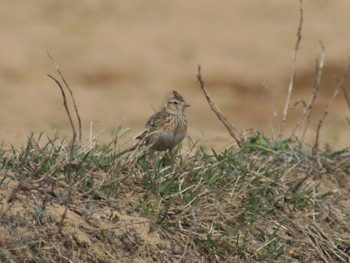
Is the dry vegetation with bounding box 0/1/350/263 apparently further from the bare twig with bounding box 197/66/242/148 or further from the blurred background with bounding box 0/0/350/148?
the blurred background with bounding box 0/0/350/148

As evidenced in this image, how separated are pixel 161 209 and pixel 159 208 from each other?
0.8 inches

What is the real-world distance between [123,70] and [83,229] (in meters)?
10.7

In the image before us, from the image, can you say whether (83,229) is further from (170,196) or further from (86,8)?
(86,8)

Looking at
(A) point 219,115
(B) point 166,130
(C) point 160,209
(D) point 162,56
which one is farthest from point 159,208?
(D) point 162,56

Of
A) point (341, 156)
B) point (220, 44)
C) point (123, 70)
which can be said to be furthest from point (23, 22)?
point (341, 156)

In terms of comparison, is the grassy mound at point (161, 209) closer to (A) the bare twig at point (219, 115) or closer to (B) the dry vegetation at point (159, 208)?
(B) the dry vegetation at point (159, 208)

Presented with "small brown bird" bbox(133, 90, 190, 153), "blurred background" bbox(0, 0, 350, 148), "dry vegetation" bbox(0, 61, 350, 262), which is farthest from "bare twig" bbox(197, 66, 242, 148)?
"blurred background" bbox(0, 0, 350, 148)

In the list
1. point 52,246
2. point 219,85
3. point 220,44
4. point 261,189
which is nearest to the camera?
point 52,246

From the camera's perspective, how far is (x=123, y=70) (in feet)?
51.0

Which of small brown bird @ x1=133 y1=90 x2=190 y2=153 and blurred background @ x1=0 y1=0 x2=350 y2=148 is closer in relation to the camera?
small brown bird @ x1=133 y1=90 x2=190 y2=153

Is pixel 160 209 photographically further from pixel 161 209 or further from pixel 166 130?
pixel 166 130

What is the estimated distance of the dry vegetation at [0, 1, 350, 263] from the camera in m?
4.88

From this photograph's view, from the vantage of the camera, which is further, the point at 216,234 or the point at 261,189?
the point at 261,189

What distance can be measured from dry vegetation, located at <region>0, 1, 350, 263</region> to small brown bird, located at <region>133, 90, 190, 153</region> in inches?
9.9
